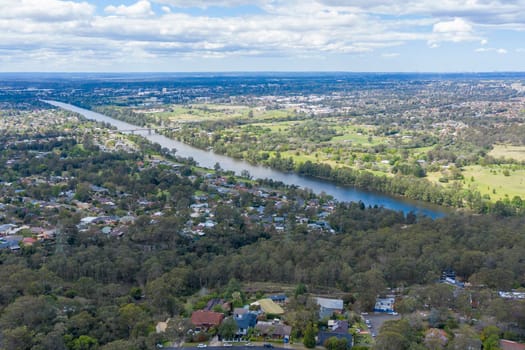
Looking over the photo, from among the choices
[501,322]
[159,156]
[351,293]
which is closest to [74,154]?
[159,156]

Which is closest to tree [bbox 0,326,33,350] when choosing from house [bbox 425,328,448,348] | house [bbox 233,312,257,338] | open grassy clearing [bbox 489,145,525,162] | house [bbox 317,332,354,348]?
house [bbox 233,312,257,338]

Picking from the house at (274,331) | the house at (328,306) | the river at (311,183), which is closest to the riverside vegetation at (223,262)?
the house at (274,331)

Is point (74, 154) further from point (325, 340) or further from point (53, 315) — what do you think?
point (325, 340)

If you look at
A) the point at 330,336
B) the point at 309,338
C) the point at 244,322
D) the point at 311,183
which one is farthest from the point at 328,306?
the point at 311,183

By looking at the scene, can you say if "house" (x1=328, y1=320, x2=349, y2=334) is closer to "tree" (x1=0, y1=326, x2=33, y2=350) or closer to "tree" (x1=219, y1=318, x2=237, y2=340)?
"tree" (x1=219, y1=318, x2=237, y2=340)

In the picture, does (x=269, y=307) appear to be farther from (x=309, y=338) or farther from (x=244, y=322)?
(x=309, y=338)

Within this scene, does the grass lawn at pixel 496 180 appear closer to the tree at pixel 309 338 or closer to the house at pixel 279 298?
the house at pixel 279 298
